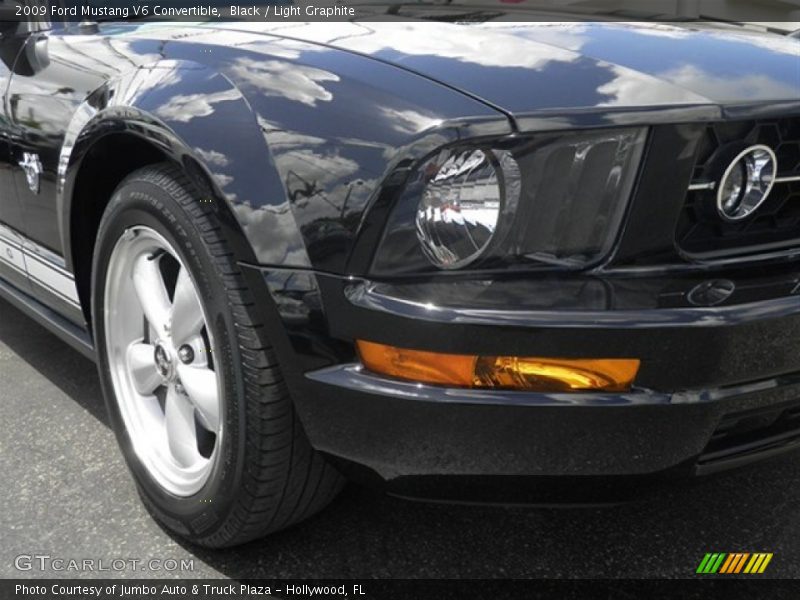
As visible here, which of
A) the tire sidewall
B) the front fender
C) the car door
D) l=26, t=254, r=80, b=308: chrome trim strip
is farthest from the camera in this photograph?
the car door

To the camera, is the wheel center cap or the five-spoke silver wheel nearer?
the five-spoke silver wheel

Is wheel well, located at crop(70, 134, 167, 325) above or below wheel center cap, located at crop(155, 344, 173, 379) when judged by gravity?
above

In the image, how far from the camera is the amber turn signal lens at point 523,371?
56.6 inches

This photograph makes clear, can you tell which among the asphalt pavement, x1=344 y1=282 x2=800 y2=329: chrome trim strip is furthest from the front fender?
the asphalt pavement

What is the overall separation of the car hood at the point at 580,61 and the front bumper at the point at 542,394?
0.32m

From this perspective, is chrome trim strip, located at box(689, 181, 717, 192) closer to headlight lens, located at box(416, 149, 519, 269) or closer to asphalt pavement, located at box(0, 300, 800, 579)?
headlight lens, located at box(416, 149, 519, 269)

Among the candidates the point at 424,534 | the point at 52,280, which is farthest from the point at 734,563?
the point at 52,280

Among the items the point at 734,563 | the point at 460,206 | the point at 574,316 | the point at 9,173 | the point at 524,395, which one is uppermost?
the point at 460,206

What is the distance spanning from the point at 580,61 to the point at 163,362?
3.93ft

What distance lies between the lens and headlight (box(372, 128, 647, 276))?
1435 mm

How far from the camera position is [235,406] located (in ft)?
5.55

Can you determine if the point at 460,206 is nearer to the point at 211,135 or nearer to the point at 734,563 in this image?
the point at 211,135

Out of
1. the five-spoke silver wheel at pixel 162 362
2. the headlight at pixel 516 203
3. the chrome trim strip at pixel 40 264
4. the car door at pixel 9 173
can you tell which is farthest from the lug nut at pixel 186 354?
the car door at pixel 9 173

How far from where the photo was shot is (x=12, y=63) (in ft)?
8.39
